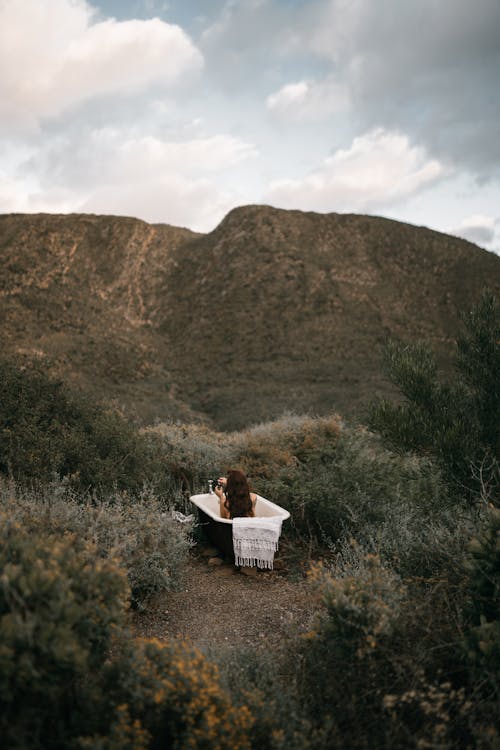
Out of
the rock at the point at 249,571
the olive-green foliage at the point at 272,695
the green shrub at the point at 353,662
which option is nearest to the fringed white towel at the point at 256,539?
the rock at the point at 249,571

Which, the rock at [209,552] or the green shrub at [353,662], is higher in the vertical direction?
the green shrub at [353,662]

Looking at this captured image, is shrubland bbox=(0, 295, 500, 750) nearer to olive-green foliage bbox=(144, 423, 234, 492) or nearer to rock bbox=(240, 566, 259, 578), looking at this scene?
rock bbox=(240, 566, 259, 578)

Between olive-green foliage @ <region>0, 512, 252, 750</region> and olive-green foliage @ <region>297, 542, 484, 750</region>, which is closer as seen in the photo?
olive-green foliage @ <region>0, 512, 252, 750</region>

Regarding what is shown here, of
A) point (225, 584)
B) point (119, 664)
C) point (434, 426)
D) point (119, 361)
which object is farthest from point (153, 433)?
point (119, 361)

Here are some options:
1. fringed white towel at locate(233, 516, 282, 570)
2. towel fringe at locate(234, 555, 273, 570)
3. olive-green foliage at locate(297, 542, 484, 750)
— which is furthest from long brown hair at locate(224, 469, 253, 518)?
olive-green foliage at locate(297, 542, 484, 750)

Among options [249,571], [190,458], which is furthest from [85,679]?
[190,458]

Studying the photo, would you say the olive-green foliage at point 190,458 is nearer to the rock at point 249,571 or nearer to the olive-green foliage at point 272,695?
the rock at point 249,571

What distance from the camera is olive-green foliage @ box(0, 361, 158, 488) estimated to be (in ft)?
20.6

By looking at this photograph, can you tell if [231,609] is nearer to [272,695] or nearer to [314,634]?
[314,634]

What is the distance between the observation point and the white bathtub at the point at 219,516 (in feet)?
20.6

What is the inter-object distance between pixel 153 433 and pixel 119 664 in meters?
7.55

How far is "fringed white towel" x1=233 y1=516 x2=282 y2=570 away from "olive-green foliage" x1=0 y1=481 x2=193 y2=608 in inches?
25.6

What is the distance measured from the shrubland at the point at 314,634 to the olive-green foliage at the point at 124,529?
22mm

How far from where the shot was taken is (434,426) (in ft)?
17.7
